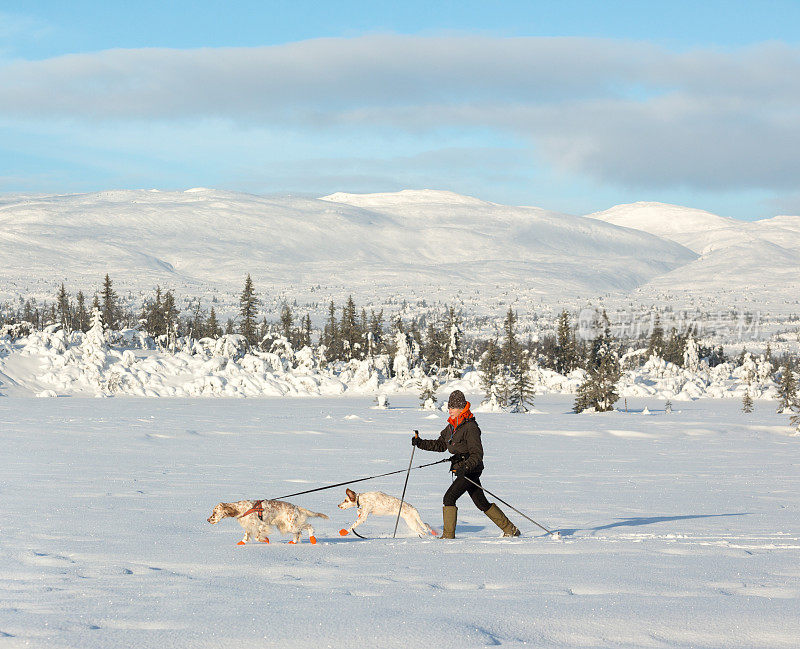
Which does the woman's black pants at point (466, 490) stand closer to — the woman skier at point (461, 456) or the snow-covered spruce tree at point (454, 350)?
the woman skier at point (461, 456)

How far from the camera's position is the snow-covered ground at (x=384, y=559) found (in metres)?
5.59

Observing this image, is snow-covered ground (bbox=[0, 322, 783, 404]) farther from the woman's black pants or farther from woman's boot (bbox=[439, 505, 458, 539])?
the woman's black pants

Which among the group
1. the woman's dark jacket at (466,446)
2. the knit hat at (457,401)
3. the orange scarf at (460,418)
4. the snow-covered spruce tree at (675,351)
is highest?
the snow-covered spruce tree at (675,351)

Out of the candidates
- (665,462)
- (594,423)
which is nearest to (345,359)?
(594,423)

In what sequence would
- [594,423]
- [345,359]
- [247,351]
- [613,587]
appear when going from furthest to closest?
[345,359] → [247,351] → [594,423] → [613,587]

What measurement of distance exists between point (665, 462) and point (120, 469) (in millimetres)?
14683

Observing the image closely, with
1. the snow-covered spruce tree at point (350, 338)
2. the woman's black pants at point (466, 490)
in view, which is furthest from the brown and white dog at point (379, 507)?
the snow-covered spruce tree at point (350, 338)

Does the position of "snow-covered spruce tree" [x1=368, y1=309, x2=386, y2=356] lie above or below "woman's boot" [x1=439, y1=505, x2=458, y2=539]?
above

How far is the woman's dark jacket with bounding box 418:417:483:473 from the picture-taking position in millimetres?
10031

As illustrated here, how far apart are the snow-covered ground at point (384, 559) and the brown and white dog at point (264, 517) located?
216mm

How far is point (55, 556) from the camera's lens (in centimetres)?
805

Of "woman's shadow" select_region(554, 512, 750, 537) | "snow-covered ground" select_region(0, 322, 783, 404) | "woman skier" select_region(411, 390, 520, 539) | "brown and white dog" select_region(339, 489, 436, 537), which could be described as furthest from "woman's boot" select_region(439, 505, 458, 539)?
"snow-covered ground" select_region(0, 322, 783, 404)

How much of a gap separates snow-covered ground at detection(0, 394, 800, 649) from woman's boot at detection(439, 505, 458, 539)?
1.37 feet

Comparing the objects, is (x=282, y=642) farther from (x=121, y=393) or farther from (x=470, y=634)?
(x=121, y=393)
